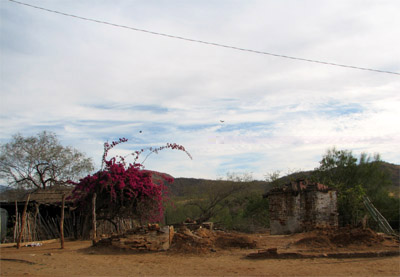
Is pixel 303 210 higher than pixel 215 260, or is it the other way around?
pixel 303 210

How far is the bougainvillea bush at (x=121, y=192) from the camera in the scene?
1455cm

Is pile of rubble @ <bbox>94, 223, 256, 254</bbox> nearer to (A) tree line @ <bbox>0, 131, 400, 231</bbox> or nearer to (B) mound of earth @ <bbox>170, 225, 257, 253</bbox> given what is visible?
(B) mound of earth @ <bbox>170, 225, 257, 253</bbox>

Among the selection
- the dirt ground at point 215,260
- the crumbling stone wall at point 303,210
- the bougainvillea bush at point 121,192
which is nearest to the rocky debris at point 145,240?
the dirt ground at point 215,260

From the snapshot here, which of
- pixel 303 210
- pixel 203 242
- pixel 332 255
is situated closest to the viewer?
pixel 332 255

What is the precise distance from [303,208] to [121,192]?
7.08m

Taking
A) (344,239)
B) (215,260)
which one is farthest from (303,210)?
(215,260)

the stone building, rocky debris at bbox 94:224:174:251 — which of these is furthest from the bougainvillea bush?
the stone building

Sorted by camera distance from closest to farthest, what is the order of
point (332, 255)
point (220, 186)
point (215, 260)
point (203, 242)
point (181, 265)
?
1. point (181, 265)
2. point (332, 255)
3. point (215, 260)
4. point (203, 242)
5. point (220, 186)

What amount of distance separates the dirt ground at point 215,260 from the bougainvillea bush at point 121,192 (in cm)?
320

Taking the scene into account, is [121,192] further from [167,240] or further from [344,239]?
[344,239]

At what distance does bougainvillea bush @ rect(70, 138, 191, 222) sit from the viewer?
14555 millimetres

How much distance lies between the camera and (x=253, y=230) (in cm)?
2120

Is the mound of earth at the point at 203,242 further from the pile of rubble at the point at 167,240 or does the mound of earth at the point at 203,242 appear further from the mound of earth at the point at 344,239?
the mound of earth at the point at 344,239

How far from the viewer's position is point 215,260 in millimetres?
9562
